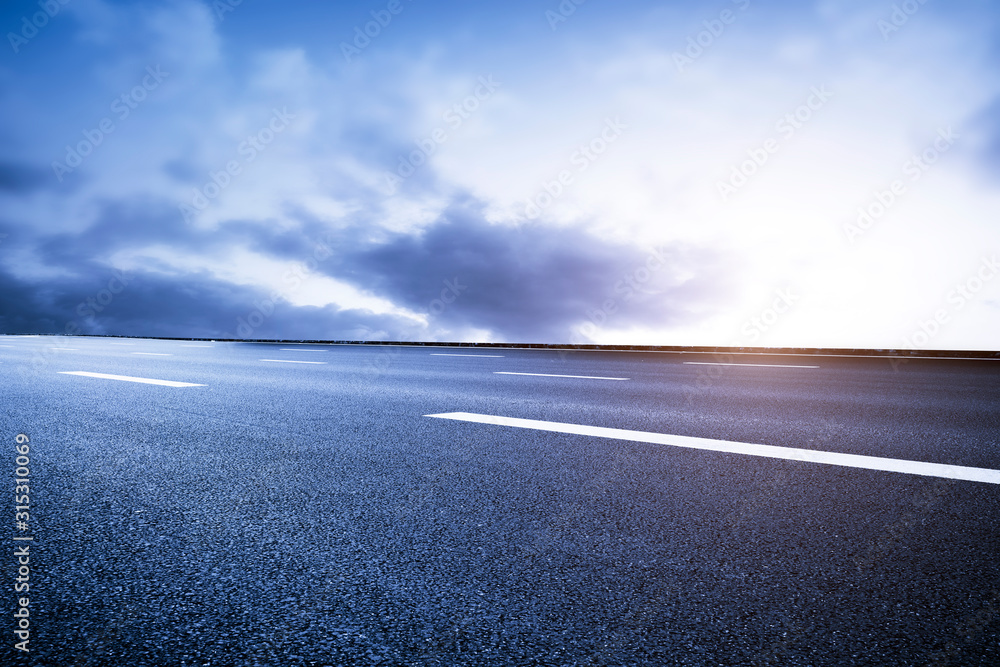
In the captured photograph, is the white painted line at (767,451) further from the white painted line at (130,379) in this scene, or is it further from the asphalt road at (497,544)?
the white painted line at (130,379)

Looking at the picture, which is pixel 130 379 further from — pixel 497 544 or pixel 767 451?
pixel 497 544

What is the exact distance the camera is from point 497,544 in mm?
2438

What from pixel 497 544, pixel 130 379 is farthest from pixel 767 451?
pixel 130 379

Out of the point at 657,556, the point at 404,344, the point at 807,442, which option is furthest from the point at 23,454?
the point at 404,344

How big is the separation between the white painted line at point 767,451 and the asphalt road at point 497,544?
0.13m

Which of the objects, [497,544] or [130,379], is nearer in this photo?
[497,544]

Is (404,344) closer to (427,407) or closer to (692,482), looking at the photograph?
(427,407)

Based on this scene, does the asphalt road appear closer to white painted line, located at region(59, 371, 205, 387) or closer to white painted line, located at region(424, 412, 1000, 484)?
white painted line, located at region(424, 412, 1000, 484)

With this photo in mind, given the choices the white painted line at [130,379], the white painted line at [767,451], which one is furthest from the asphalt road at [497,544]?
the white painted line at [130,379]

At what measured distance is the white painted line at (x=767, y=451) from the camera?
3584mm

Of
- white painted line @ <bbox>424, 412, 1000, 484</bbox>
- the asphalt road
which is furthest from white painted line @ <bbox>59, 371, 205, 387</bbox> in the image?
white painted line @ <bbox>424, 412, 1000, 484</bbox>

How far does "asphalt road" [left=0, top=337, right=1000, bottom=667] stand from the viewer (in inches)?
68.2

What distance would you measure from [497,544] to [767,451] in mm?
2351

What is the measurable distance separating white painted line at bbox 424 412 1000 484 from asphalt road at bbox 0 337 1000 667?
13cm
